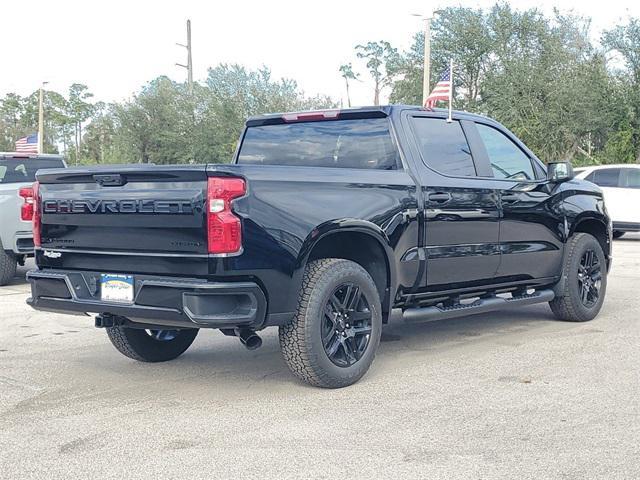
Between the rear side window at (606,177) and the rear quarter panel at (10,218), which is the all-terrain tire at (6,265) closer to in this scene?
the rear quarter panel at (10,218)

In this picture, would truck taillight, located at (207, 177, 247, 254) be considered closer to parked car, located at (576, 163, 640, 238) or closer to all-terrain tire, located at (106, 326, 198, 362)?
all-terrain tire, located at (106, 326, 198, 362)

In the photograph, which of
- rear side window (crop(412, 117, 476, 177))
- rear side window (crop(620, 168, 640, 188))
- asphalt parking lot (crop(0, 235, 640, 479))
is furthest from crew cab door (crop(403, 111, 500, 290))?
rear side window (crop(620, 168, 640, 188))

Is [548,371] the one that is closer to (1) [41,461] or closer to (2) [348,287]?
(2) [348,287]

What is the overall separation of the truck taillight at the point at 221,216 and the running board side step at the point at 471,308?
1.79 m

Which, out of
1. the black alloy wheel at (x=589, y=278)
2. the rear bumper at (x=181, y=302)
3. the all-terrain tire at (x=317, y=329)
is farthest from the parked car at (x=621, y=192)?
the rear bumper at (x=181, y=302)

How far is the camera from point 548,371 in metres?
5.95

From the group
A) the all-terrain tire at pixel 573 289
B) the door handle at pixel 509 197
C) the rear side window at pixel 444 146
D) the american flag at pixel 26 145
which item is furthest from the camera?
the american flag at pixel 26 145

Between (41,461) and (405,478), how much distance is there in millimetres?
1782

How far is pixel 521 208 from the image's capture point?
7.14m

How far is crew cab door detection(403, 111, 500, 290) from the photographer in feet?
20.5

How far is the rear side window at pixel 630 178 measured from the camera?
18.1m

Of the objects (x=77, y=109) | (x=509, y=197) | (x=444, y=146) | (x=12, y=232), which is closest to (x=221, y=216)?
(x=444, y=146)

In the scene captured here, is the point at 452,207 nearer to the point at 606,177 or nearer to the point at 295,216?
the point at 295,216

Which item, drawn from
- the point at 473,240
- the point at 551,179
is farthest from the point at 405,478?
the point at 551,179
